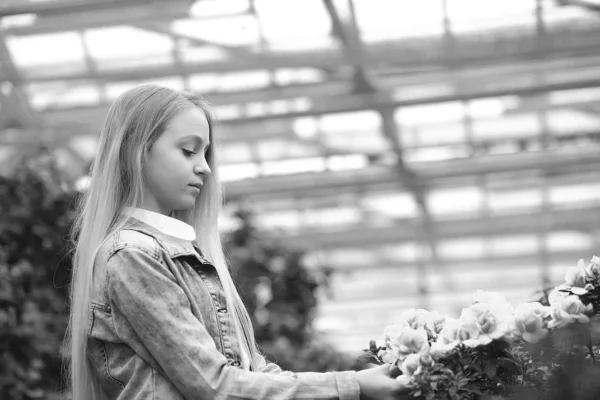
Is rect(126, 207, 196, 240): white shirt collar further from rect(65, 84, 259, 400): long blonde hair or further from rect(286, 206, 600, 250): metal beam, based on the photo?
rect(286, 206, 600, 250): metal beam

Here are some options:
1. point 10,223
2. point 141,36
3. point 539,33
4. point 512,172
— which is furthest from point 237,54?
point 512,172

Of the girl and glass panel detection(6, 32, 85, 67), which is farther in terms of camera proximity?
glass panel detection(6, 32, 85, 67)

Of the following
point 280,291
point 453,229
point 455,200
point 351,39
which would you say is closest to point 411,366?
point 280,291

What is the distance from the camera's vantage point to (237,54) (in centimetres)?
881

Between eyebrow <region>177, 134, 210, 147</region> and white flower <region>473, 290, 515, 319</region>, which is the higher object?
eyebrow <region>177, 134, 210, 147</region>

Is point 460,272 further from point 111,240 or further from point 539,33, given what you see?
point 111,240

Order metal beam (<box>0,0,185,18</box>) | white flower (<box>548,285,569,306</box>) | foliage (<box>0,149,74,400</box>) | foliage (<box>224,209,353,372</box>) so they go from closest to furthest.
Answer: white flower (<box>548,285,569,306</box>) → foliage (<box>0,149,74,400</box>) → foliage (<box>224,209,353,372</box>) → metal beam (<box>0,0,185,18</box>)

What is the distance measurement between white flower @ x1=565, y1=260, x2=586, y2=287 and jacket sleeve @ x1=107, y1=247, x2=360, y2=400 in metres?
0.49

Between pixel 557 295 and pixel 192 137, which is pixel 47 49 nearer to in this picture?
pixel 192 137

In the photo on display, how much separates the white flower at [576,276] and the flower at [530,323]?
5.3 inches

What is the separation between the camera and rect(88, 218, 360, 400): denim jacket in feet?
6.48

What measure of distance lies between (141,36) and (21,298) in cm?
330

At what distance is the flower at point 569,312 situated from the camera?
197 cm

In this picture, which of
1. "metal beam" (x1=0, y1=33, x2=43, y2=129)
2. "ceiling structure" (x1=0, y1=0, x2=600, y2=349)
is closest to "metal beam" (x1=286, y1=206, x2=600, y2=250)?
"ceiling structure" (x1=0, y1=0, x2=600, y2=349)
